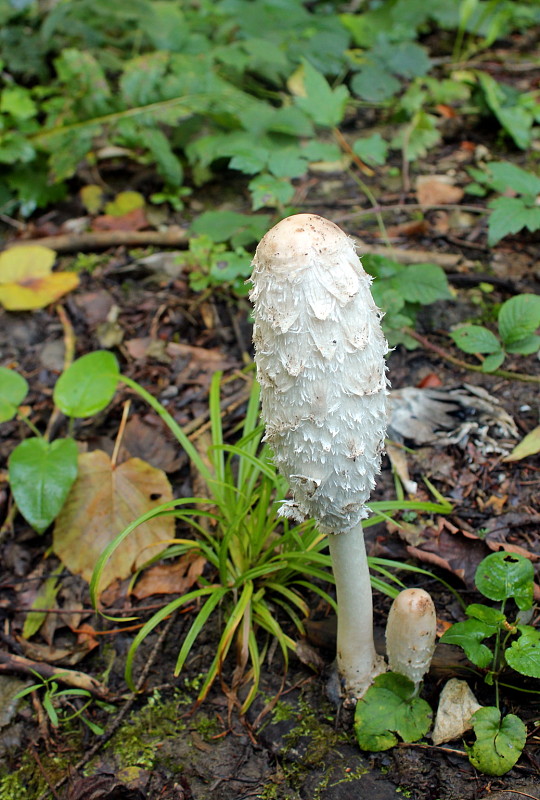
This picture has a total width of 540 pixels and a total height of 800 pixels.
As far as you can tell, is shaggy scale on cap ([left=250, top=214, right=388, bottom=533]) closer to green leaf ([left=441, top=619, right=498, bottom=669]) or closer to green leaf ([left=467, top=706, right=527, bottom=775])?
green leaf ([left=441, top=619, right=498, bottom=669])

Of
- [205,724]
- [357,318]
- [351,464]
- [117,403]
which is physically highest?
[357,318]

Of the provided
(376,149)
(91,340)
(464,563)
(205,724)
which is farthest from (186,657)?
(376,149)

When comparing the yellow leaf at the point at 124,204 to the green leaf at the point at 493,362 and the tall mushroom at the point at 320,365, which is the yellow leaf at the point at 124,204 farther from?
the tall mushroom at the point at 320,365

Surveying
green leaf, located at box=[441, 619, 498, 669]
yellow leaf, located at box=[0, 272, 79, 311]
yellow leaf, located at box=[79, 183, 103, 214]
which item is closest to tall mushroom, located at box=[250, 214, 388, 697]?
green leaf, located at box=[441, 619, 498, 669]

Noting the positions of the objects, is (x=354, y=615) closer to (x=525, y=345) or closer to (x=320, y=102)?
(x=525, y=345)

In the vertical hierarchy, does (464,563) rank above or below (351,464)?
below

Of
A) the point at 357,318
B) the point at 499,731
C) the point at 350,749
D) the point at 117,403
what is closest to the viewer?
the point at 357,318

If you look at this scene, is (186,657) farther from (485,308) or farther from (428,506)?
(485,308)
